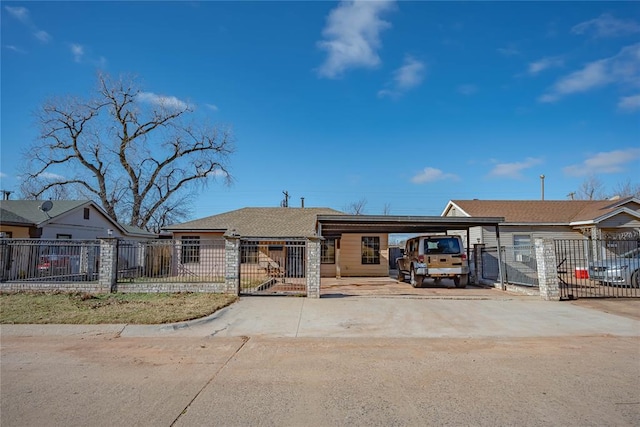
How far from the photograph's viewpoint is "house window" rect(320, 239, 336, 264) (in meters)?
22.3

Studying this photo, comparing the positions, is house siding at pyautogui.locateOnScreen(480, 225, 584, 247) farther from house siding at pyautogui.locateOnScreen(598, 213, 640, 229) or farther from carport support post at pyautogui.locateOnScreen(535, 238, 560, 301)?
carport support post at pyautogui.locateOnScreen(535, 238, 560, 301)

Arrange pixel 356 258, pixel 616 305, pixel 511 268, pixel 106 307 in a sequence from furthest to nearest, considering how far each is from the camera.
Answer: pixel 356 258, pixel 511 268, pixel 616 305, pixel 106 307

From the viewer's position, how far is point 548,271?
11.8 metres

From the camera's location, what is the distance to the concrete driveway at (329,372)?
3.93 metres

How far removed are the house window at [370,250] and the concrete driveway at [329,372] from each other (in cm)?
1300

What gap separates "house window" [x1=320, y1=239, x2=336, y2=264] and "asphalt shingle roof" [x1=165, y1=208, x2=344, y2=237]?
1.37 metres

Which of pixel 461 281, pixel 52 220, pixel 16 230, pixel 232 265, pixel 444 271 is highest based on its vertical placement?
pixel 52 220

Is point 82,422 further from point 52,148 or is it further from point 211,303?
point 52,148

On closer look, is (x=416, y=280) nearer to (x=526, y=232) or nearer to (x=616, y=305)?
(x=616, y=305)

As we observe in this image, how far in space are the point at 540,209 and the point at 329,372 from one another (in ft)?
78.0

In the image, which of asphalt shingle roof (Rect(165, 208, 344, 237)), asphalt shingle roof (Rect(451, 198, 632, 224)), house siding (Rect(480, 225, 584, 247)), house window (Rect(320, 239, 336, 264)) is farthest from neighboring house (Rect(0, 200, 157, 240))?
asphalt shingle roof (Rect(451, 198, 632, 224))

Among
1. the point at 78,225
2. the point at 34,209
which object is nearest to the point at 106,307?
the point at 34,209

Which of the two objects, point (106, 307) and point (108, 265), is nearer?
point (106, 307)

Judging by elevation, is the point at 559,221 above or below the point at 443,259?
above
